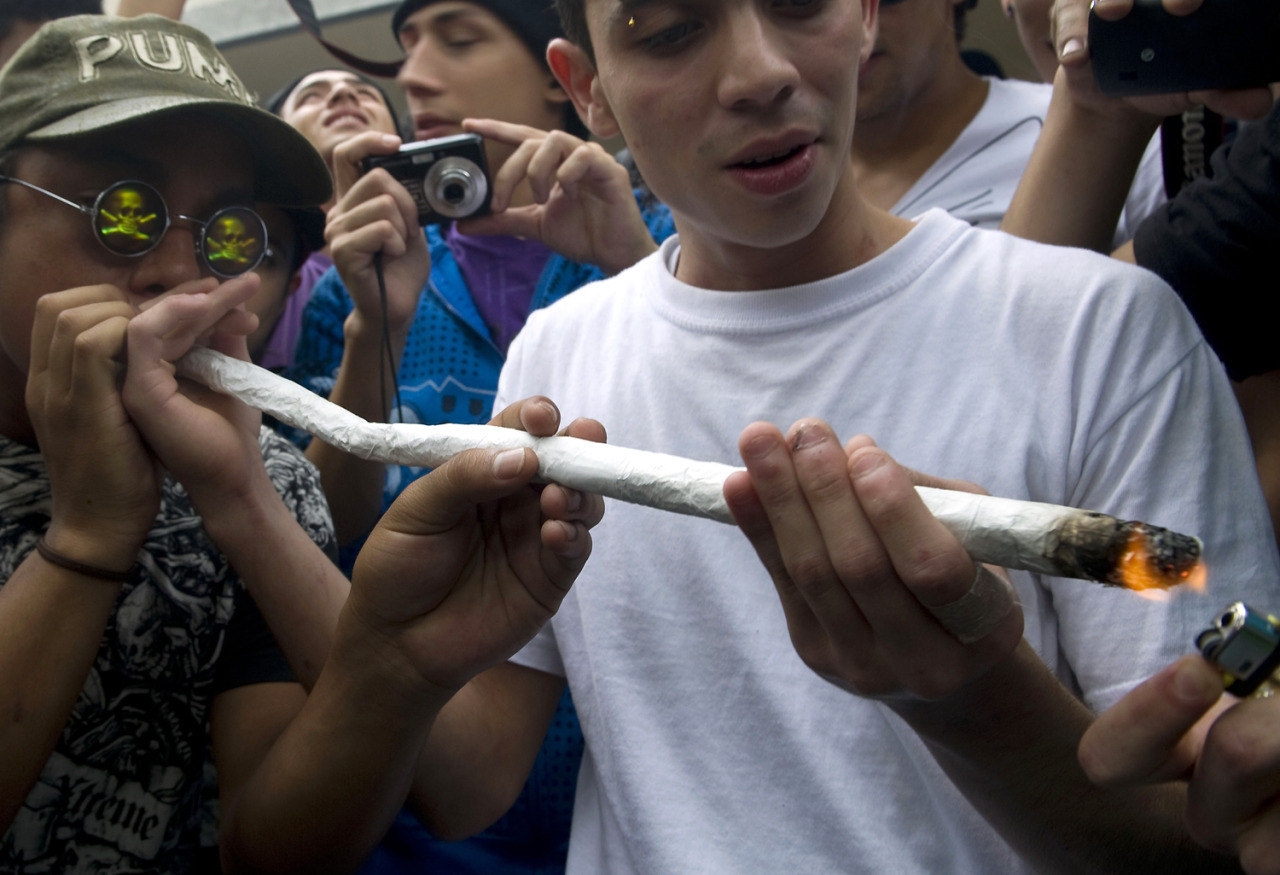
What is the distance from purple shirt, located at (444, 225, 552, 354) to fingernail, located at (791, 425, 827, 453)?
838 mm

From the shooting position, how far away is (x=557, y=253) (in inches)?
51.5

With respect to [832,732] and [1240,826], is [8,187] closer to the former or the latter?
[832,732]

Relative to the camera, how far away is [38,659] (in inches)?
29.5

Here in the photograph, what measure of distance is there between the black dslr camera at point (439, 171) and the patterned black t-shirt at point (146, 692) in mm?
419

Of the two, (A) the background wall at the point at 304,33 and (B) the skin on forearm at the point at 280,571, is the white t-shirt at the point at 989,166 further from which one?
(B) the skin on forearm at the point at 280,571

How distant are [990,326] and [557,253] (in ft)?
2.19

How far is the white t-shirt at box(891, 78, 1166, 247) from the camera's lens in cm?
117

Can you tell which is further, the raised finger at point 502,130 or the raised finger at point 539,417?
the raised finger at point 502,130

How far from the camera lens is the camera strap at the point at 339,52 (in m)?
1.16

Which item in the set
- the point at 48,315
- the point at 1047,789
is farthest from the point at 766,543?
the point at 48,315

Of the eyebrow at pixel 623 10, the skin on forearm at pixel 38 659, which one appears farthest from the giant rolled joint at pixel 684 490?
the eyebrow at pixel 623 10

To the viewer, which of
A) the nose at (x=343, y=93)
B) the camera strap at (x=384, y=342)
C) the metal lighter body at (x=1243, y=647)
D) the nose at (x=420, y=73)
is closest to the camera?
the metal lighter body at (x=1243, y=647)

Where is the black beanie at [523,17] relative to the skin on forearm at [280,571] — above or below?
above

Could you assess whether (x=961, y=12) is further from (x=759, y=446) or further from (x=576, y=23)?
(x=759, y=446)
